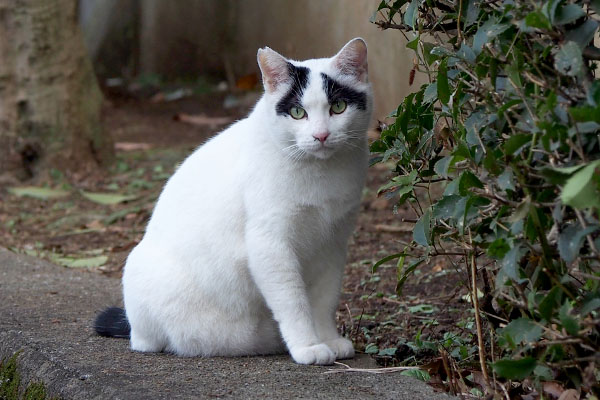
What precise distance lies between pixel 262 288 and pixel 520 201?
1.12m

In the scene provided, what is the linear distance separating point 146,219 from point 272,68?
9.92ft

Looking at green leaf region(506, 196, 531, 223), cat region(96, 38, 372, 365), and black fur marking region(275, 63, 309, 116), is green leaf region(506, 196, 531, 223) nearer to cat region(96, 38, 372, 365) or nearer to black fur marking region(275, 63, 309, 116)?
cat region(96, 38, 372, 365)

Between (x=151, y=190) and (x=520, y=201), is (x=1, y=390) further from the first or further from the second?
(x=151, y=190)

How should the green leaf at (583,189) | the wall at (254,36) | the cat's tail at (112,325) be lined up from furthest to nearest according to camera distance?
the wall at (254,36) → the cat's tail at (112,325) → the green leaf at (583,189)

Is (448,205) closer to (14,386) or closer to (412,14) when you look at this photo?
(412,14)

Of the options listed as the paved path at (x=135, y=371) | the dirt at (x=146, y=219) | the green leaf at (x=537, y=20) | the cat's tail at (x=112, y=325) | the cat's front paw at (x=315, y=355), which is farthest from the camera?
the dirt at (x=146, y=219)

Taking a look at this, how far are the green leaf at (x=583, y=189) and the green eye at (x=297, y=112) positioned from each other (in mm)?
1378

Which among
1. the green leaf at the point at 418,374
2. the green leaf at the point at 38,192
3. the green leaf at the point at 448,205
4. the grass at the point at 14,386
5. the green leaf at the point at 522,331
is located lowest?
the green leaf at the point at 38,192

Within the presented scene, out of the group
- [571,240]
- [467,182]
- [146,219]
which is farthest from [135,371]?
[146,219]

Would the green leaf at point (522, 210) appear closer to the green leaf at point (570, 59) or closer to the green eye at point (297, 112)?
the green leaf at point (570, 59)

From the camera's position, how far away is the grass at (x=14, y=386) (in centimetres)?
283

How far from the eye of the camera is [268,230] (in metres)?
2.98

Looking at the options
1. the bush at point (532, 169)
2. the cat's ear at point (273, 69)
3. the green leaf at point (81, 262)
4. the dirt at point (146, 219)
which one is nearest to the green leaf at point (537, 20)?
the bush at point (532, 169)

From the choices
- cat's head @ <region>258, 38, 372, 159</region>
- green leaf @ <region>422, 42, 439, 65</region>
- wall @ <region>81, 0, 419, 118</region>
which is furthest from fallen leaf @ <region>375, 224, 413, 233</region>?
green leaf @ <region>422, 42, 439, 65</region>
